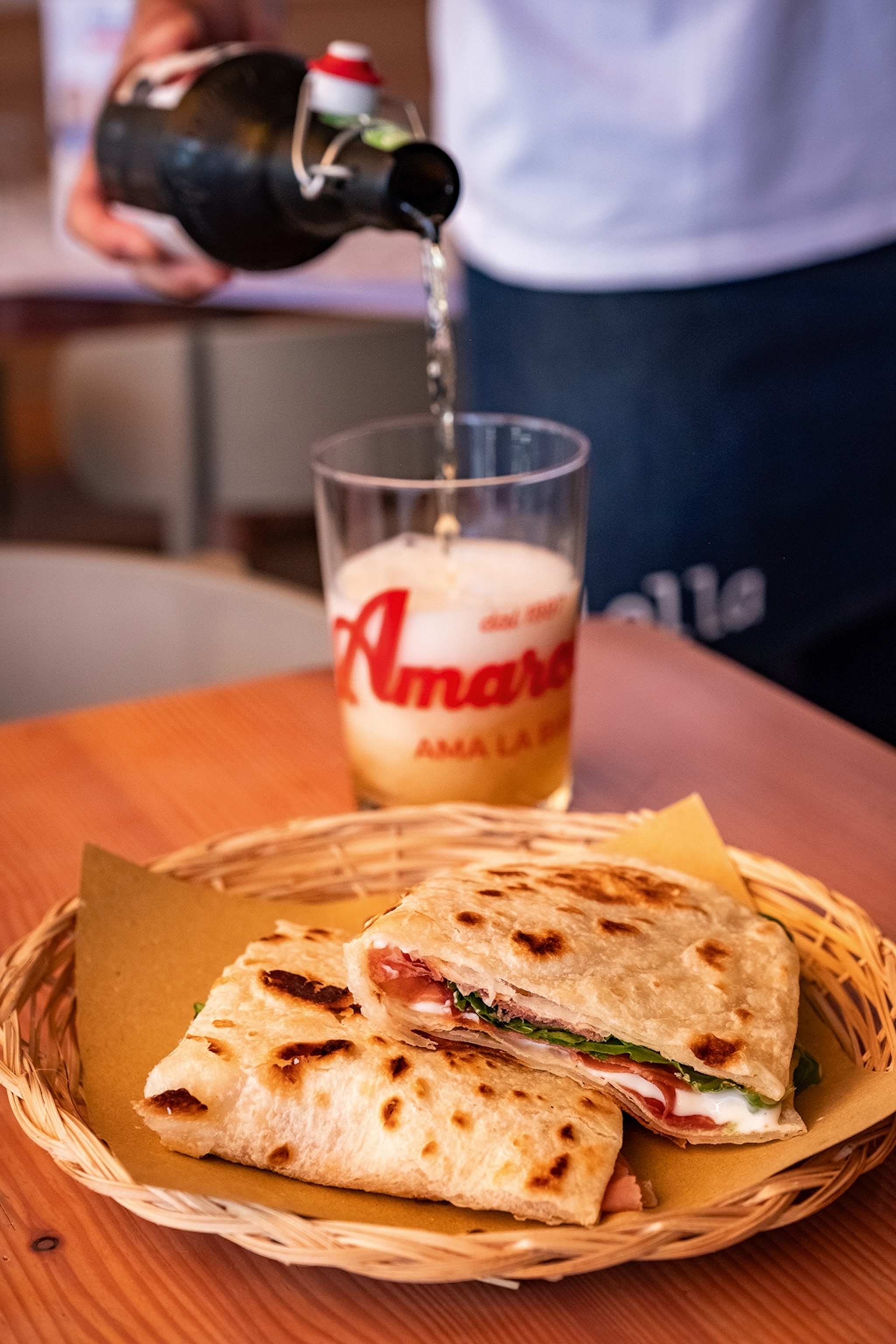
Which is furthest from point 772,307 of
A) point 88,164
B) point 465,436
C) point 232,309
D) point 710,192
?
point 232,309

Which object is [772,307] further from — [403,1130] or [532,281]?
[403,1130]

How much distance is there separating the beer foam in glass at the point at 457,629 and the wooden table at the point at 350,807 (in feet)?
0.41

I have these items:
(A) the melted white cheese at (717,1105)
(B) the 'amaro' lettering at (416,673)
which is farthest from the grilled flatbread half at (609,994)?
(B) the 'amaro' lettering at (416,673)

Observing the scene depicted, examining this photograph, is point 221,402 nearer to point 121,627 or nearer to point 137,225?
point 121,627

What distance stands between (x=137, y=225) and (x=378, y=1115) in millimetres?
989

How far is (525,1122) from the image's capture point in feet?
2.26

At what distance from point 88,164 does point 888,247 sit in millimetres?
935

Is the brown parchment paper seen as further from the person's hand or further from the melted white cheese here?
the person's hand

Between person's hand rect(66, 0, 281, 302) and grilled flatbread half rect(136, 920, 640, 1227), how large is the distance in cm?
92

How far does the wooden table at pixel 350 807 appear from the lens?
63 centimetres

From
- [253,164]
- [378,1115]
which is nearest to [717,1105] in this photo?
[378,1115]

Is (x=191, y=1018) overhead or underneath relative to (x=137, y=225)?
underneath

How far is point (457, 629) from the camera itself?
1.01m

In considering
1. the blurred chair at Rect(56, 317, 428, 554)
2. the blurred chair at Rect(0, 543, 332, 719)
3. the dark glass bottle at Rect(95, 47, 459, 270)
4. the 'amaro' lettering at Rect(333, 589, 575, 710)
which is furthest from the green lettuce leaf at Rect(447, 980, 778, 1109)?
the blurred chair at Rect(56, 317, 428, 554)
